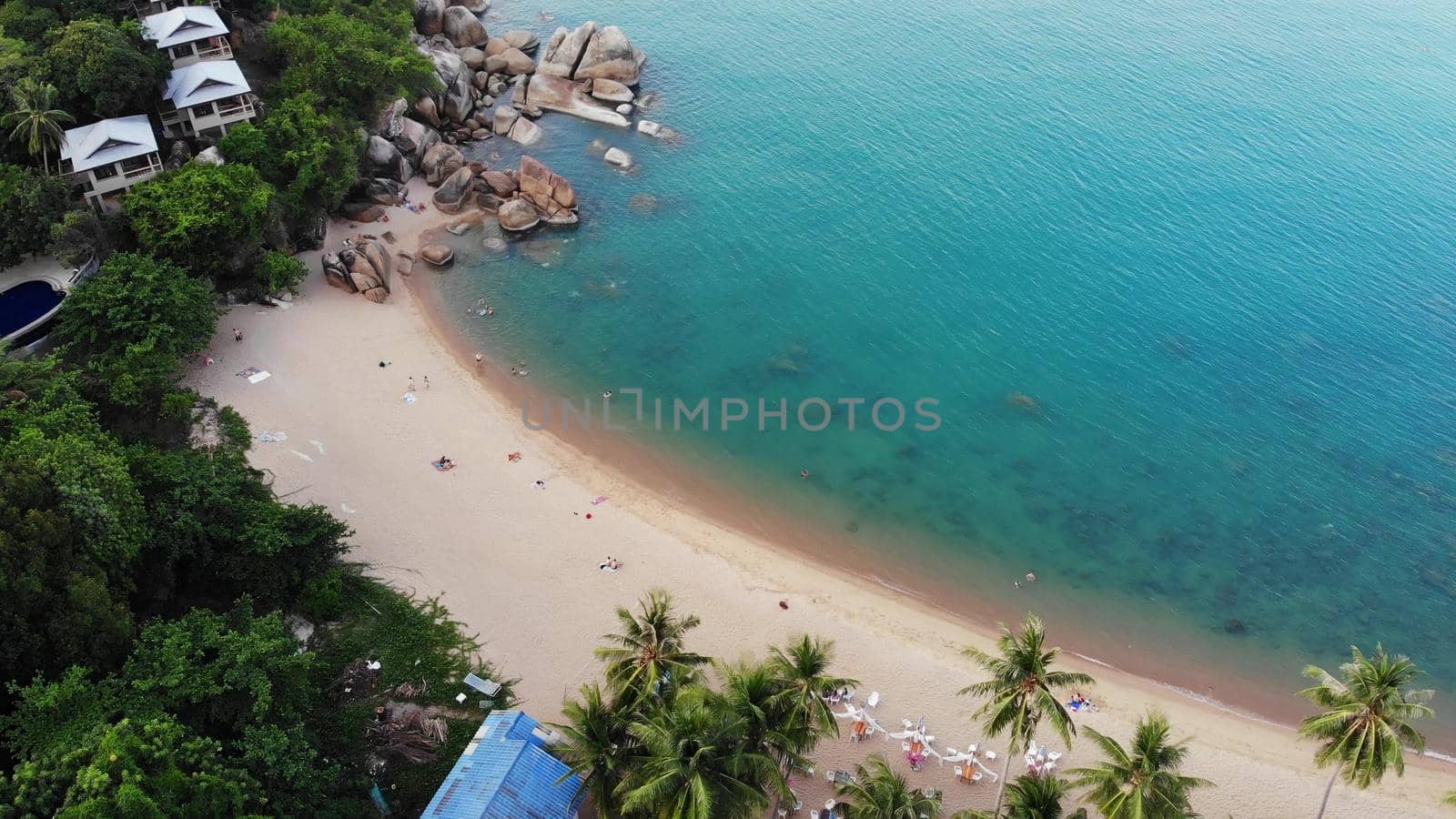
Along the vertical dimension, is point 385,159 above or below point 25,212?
below

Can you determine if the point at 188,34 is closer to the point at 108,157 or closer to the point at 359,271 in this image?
the point at 108,157

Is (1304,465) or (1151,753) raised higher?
(1151,753)

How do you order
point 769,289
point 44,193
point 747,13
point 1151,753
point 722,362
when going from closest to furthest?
point 1151,753 → point 44,193 → point 722,362 → point 769,289 → point 747,13

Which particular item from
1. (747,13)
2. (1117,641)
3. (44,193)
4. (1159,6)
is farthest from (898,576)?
(1159,6)

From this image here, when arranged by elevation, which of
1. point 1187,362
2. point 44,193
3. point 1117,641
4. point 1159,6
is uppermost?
point 1159,6

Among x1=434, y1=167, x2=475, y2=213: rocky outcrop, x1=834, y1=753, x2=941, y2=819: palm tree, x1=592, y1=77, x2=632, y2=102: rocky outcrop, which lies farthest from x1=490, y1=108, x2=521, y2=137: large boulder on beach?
x1=834, y1=753, x2=941, y2=819: palm tree

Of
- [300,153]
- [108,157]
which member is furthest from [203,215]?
[300,153]

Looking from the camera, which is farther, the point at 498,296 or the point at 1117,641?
the point at 498,296

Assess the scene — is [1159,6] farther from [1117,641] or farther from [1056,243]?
[1117,641]

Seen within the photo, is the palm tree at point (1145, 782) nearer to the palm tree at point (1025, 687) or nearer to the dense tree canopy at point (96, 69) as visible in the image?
the palm tree at point (1025, 687)
